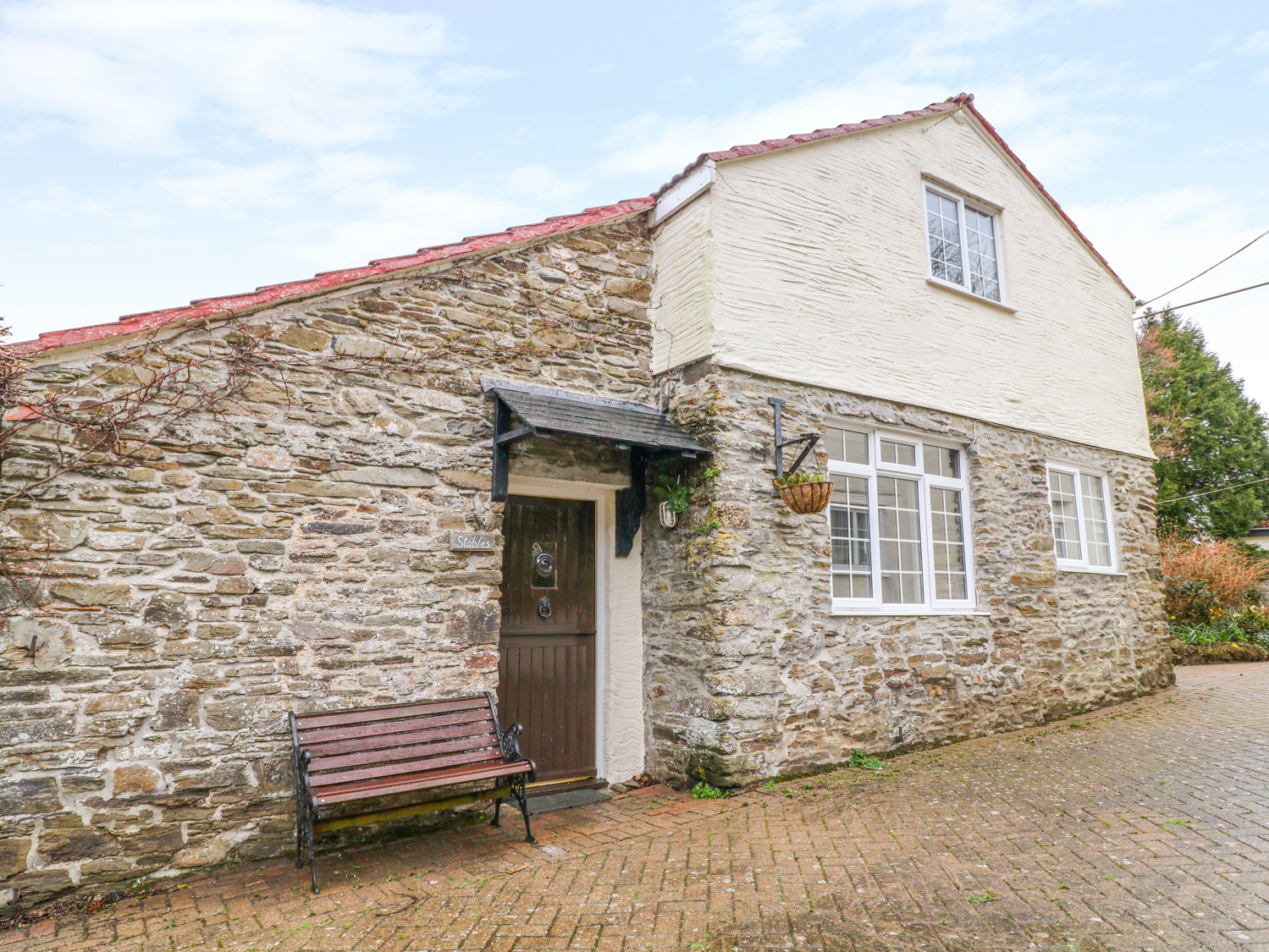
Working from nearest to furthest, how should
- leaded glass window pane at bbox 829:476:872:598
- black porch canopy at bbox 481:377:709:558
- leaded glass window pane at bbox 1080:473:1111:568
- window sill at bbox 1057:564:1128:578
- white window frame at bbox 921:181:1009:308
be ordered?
black porch canopy at bbox 481:377:709:558 → leaded glass window pane at bbox 829:476:872:598 → white window frame at bbox 921:181:1009:308 → window sill at bbox 1057:564:1128:578 → leaded glass window pane at bbox 1080:473:1111:568

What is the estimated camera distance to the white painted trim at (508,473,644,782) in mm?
5996

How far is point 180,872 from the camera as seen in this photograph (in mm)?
4121

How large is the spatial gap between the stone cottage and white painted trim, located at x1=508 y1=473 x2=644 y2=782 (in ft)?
0.09

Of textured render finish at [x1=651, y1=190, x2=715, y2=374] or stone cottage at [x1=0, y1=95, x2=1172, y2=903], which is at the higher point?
textured render finish at [x1=651, y1=190, x2=715, y2=374]

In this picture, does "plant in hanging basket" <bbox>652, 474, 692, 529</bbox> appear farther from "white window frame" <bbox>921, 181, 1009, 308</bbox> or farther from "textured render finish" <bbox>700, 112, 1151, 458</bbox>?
"white window frame" <bbox>921, 181, 1009, 308</bbox>

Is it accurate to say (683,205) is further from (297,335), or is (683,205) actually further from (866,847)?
(866,847)

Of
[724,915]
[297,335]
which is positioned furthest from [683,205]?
[724,915]

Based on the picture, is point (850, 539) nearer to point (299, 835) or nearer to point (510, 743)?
point (510, 743)

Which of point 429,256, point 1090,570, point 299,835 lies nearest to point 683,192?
point 429,256

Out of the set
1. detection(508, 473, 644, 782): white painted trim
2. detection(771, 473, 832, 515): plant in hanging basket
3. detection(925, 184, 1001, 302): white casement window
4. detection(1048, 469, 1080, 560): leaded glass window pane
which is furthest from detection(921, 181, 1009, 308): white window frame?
detection(508, 473, 644, 782): white painted trim

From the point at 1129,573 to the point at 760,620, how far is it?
6.04 meters

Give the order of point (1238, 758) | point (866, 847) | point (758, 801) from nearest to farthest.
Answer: point (866, 847)
point (758, 801)
point (1238, 758)

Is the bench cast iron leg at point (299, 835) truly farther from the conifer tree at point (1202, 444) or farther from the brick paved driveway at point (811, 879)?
Answer: the conifer tree at point (1202, 444)

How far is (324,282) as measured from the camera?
5.02 m
